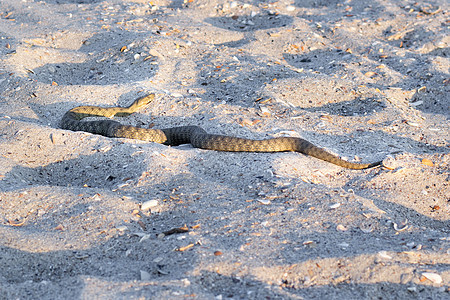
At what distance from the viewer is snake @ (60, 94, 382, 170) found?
556cm

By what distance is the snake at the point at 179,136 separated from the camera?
5559 mm

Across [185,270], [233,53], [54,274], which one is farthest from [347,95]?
[54,274]

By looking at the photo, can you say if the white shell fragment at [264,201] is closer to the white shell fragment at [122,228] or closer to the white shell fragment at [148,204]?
A: the white shell fragment at [148,204]

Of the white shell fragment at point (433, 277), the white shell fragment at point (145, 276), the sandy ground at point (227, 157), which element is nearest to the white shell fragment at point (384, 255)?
the sandy ground at point (227, 157)

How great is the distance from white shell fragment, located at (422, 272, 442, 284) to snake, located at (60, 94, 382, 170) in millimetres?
1977

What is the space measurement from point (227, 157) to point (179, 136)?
97 cm

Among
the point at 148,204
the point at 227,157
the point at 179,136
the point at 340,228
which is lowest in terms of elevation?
the point at 179,136

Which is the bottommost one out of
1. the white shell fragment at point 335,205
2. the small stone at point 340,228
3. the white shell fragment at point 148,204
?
the white shell fragment at point 148,204

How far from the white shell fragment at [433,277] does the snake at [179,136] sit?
1.98 metres

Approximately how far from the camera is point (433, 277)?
11.0ft

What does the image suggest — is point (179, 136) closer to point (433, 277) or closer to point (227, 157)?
point (227, 157)

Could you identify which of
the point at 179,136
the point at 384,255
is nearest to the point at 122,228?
the point at 384,255

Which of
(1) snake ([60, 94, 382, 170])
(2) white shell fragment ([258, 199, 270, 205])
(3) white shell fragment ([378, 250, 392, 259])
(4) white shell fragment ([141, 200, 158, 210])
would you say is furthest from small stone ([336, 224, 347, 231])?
(4) white shell fragment ([141, 200, 158, 210])

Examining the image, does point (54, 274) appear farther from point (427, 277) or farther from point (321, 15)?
point (321, 15)
